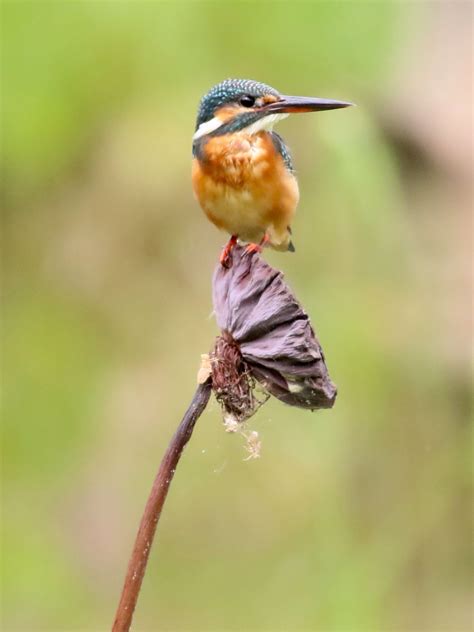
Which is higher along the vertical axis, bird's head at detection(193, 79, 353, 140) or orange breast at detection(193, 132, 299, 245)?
bird's head at detection(193, 79, 353, 140)

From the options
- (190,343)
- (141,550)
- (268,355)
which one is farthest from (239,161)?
(190,343)

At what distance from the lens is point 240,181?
6.69 ft

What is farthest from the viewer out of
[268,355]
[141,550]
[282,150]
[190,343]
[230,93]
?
[190,343]

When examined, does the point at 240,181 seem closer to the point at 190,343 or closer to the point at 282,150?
the point at 282,150

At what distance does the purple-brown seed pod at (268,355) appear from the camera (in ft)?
3.75

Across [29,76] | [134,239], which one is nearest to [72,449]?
[134,239]

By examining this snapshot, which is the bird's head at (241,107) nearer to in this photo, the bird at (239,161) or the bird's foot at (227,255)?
the bird at (239,161)

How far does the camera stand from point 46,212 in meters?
3.44

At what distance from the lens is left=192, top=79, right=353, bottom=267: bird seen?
79.6 inches

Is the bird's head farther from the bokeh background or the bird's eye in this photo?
the bokeh background

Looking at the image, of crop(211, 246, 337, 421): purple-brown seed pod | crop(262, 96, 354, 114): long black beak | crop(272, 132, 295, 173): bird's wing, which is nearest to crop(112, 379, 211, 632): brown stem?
crop(211, 246, 337, 421): purple-brown seed pod

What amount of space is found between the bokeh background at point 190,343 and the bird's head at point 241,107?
43 centimetres

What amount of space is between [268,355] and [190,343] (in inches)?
98.8

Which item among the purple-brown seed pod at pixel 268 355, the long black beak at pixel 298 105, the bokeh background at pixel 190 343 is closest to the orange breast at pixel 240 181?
the long black beak at pixel 298 105
